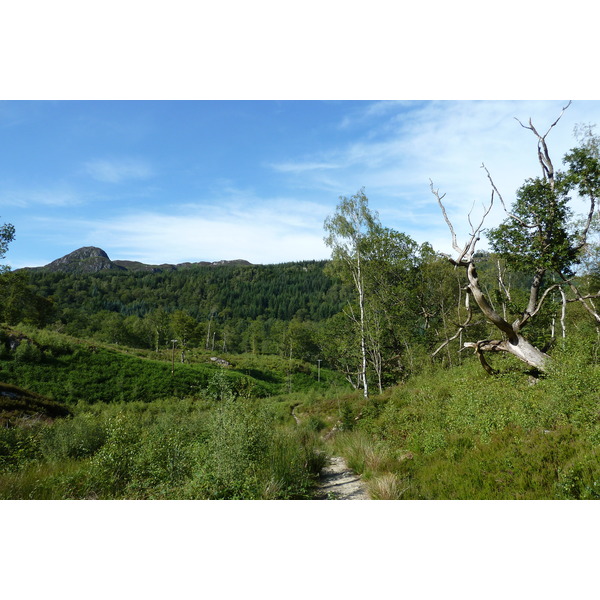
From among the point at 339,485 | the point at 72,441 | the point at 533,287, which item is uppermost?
the point at 533,287

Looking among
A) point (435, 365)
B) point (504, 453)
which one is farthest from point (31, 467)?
point (435, 365)

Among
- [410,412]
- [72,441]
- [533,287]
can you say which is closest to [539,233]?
[533,287]

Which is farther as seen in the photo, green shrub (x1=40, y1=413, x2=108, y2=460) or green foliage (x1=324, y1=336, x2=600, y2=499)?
green shrub (x1=40, y1=413, x2=108, y2=460)

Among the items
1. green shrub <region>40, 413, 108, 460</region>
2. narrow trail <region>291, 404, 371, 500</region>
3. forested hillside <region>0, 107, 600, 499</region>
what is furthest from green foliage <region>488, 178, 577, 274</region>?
green shrub <region>40, 413, 108, 460</region>

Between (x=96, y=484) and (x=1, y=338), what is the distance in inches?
1124

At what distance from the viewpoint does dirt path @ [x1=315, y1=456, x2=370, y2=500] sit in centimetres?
609

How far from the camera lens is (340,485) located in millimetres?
6828

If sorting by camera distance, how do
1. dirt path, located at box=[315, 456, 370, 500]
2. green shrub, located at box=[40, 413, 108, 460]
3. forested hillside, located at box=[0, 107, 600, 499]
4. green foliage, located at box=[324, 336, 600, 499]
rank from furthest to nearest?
green shrub, located at box=[40, 413, 108, 460], dirt path, located at box=[315, 456, 370, 500], forested hillside, located at box=[0, 107, 600, 499], green foliage, located at box=[324, 336, 600, 499]

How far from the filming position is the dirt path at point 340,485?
6094 millimetres

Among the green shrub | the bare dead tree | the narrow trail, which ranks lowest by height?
the narrow trail

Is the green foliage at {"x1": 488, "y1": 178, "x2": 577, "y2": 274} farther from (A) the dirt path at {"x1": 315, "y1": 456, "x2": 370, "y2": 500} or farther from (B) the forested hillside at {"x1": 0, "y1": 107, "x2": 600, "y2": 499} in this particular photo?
(A) the dirt path at {"x1": 315, "y1": 456, "x2": 370, "y2": 500}

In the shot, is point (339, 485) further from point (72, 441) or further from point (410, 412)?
point (72, 441)

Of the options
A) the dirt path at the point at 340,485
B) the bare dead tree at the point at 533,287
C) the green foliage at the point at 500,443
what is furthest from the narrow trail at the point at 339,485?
the bare dead tree at the point at 533,287

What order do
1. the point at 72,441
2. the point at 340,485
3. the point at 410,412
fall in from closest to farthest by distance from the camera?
the point at 340,485
the point at 72,441
the point at 410,412
